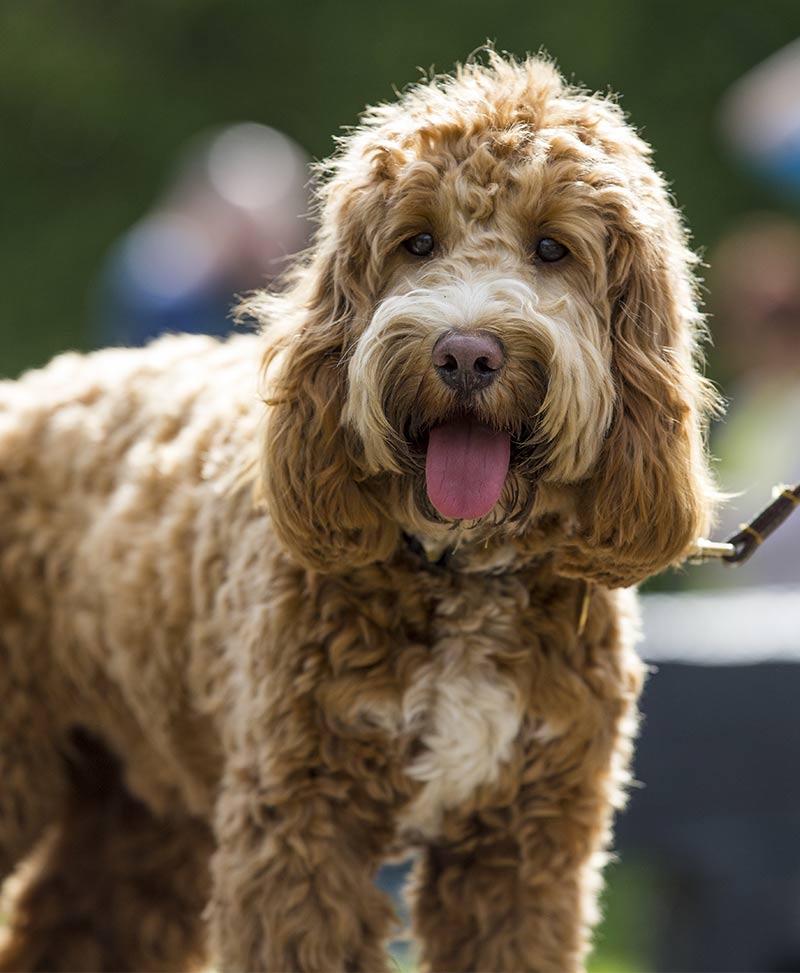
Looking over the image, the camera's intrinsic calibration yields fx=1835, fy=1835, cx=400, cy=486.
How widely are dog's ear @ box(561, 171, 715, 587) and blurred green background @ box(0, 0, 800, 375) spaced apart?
13703 mm

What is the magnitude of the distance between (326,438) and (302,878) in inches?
35.9

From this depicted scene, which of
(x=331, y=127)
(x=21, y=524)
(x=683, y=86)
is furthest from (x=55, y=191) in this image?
(x=21, y=524)

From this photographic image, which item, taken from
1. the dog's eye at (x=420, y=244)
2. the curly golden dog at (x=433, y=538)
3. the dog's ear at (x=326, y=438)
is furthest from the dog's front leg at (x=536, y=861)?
the dog's eye at (x=420, y=244)

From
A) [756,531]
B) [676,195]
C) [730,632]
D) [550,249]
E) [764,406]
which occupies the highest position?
[676,195]

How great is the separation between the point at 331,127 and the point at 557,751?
49.0ft

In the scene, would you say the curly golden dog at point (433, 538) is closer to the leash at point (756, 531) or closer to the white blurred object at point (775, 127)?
the leash at point (756, 531)

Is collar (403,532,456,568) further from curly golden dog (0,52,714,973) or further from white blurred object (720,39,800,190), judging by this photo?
white blurred object (720,39,800,190)

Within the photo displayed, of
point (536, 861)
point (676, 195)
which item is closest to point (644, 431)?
point (536, 861)

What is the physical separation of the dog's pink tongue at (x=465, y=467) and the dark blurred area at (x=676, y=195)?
2.83m

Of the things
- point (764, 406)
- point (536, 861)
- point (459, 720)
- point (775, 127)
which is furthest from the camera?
point (775, 127)

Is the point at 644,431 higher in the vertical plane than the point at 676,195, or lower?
lower

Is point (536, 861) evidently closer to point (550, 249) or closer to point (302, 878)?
point (302, 878)

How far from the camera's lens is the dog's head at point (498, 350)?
3.37 m

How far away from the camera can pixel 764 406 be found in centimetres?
747
